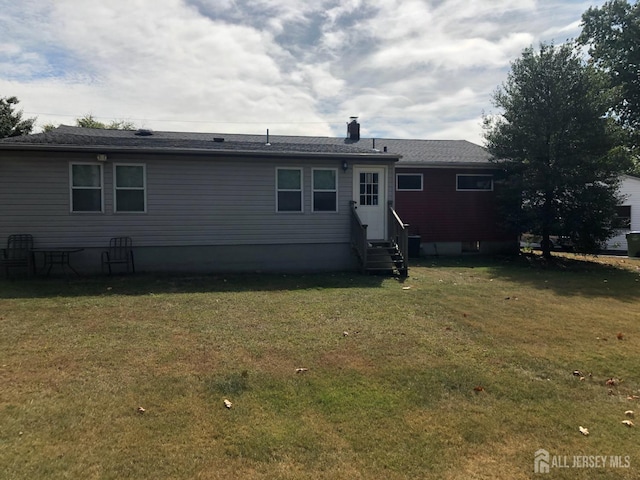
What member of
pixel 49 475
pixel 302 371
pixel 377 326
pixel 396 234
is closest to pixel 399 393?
pixel 302 371

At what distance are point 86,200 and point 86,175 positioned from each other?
615 mm

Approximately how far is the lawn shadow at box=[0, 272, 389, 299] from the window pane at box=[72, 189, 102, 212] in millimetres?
1719

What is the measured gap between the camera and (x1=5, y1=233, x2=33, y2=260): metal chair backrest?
990 cm

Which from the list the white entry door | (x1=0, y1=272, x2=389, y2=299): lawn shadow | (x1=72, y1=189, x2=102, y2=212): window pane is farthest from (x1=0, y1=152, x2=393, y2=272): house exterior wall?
(x1=0, y1=272, x2=389, y2=299): lawn shadow

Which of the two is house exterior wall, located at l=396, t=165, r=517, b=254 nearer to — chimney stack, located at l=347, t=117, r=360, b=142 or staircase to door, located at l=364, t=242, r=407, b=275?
chimney stack, located at l=347, t=117, r=360, b=142

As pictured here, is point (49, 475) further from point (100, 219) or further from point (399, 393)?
point (100, 219)

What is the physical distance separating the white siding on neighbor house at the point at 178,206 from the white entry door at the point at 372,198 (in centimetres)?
55

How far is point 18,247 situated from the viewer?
9953 millimetres

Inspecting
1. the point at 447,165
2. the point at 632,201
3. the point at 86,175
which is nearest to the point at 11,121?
the point at 86,175

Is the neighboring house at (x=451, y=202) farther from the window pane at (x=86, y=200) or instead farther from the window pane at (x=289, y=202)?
the window pane at (x=86, y=200)

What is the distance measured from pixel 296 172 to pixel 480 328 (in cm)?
694

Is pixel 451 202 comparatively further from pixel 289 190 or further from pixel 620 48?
pixel 620 48

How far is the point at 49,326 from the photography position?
595cm

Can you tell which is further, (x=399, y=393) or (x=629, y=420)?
(x=399, y=393)
